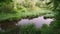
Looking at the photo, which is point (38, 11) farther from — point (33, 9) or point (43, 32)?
point (43, 32)

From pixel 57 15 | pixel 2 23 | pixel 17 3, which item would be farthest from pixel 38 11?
pixel 57 15

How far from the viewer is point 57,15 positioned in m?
5.53

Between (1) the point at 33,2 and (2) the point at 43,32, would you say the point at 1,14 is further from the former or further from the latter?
(2) the point at 43,32

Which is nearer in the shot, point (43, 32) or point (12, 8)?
point (43, 32)

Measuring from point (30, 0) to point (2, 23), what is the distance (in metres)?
6.13

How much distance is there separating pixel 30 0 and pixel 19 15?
3534 millimetres

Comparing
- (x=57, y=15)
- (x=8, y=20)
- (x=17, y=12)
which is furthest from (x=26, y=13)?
(x=57, y=15)

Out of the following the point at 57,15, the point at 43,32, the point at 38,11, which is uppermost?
the point at 57,15

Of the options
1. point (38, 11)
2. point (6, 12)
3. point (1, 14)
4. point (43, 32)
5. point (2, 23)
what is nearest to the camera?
point (43, 32)

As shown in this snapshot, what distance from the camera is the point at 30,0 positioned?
1911 cm

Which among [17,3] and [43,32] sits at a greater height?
[43,32]

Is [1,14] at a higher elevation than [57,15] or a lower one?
lower

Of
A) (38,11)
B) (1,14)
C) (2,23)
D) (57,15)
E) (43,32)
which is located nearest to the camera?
(57,15)

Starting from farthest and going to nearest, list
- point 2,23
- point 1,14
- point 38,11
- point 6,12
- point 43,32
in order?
point 38,11 < point 6,12 < point 1,14 < point 2,23 < point 43,32
